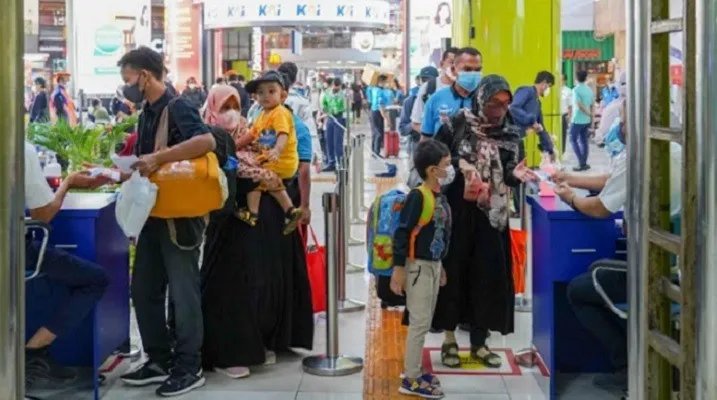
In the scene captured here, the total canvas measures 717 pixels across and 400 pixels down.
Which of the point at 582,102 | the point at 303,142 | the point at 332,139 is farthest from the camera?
the point at 582,102

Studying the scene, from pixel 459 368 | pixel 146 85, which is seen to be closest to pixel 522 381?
Answer: pixel 459 368

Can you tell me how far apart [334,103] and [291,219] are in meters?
15.7

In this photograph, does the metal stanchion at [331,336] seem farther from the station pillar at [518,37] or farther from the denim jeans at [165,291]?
the station pillar at [518,37]

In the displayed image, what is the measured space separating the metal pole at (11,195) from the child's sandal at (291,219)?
403 cm

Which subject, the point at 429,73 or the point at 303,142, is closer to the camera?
the point at 303,142

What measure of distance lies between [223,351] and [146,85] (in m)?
1.41

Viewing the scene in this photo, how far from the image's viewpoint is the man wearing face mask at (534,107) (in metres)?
9.27

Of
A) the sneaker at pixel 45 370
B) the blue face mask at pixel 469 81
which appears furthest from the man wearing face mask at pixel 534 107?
the sneaker at pixel 45 370

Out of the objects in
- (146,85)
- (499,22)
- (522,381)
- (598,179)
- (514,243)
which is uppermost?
(499,22)

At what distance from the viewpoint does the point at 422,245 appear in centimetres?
493

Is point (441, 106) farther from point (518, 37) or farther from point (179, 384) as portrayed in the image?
point (518, 37)

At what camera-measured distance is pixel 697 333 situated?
170cm

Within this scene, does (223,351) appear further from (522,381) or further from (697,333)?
(697,333)

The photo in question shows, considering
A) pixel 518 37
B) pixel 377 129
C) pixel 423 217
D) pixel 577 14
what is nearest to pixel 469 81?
pixel 423 217
